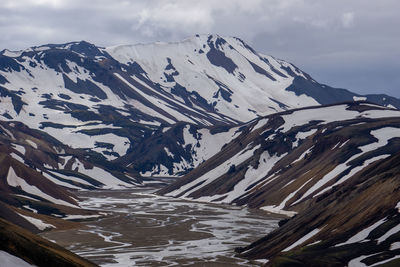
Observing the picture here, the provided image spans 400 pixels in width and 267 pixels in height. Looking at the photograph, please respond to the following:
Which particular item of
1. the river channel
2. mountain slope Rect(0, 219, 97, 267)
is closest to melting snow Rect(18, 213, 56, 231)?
the river channel

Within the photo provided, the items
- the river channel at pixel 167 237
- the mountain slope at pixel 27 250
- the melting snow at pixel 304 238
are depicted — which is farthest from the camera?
the river channel at pixel 167 237

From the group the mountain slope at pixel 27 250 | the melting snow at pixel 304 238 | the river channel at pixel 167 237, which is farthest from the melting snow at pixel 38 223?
the mountain slope at pixel 27 250

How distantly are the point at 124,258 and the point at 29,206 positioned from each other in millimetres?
70435

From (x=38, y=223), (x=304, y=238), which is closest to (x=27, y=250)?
(x=304, y=238)

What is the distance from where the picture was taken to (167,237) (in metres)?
145

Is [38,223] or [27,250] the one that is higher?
[38,223]

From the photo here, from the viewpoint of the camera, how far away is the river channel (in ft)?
375

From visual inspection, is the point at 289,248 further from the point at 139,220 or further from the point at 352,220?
the point at 139,220

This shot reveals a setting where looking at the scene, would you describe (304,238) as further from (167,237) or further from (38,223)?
(38,223)

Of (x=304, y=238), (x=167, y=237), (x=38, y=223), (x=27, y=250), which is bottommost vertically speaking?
(x=27, y=250)

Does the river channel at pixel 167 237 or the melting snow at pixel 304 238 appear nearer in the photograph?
the melting snow at pixel 304 238

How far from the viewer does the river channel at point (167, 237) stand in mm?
114312

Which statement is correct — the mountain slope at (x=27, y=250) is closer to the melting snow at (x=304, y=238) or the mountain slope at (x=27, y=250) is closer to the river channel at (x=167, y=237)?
the river channel at (x=167, y=237)

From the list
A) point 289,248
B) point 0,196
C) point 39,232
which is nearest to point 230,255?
point 289,248
